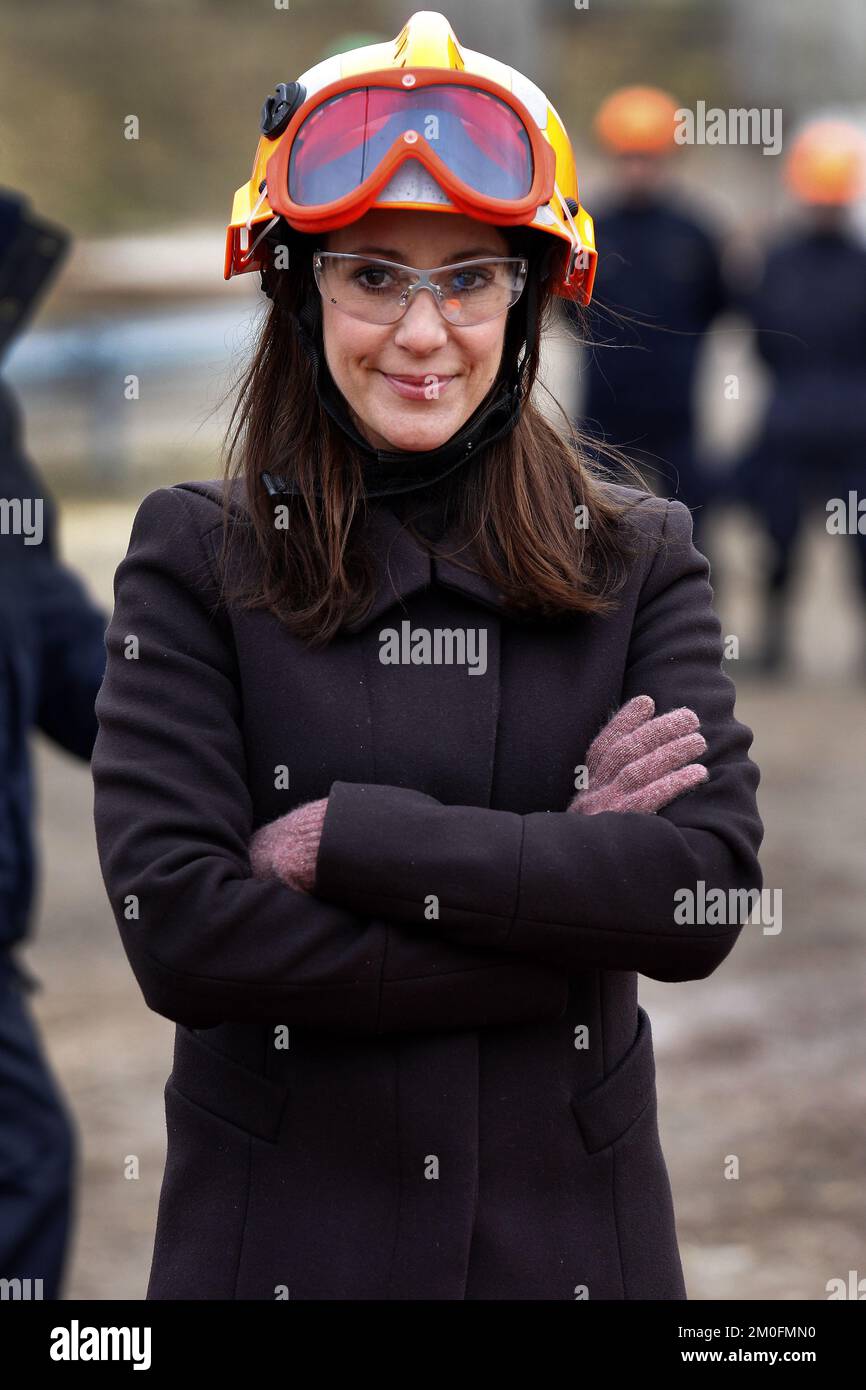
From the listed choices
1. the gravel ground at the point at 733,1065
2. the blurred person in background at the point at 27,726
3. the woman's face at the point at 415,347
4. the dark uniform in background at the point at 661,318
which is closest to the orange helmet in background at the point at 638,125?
the dark uniform in background at the point at 661,318

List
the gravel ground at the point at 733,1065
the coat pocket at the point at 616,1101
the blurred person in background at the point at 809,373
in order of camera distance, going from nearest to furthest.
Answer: the coat pocket at the point at 616,1101 → the gravel ground at the point at 733,1065 → the blurred person in background at the point at 809,373

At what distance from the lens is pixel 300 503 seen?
2420mm

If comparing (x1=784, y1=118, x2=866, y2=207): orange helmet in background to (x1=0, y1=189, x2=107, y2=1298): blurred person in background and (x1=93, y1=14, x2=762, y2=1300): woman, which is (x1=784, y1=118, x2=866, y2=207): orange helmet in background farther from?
(x1=93, y1=14, x2=762, y2=1300): woman

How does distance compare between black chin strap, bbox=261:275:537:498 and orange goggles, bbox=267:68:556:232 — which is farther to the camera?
black chin strap, bbox=261:275:537:498

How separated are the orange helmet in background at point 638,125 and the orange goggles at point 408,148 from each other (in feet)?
25.6

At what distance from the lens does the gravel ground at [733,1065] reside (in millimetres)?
4691

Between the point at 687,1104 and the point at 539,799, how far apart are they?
316 centimetres

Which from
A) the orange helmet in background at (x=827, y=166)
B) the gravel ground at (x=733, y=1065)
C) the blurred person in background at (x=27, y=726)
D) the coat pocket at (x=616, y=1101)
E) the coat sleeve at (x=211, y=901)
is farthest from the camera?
the orange helmet in background at (x=827, y=166)

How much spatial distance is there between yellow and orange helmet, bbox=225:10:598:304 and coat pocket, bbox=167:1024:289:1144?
2.86ft

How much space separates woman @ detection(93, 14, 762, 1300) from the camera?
7.49ft

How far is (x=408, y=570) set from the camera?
2414 millimetres

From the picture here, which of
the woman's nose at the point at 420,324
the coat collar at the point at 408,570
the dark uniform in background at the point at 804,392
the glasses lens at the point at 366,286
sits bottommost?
the coat collar at the point at 408,570

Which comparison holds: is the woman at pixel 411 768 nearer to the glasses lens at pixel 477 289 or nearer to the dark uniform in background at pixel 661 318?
the glasses lens at pixel 477 289

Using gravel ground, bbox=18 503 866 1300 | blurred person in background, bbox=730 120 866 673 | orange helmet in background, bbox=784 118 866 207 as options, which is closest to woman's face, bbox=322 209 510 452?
gravel ground, bbox=18 503 866 1300
